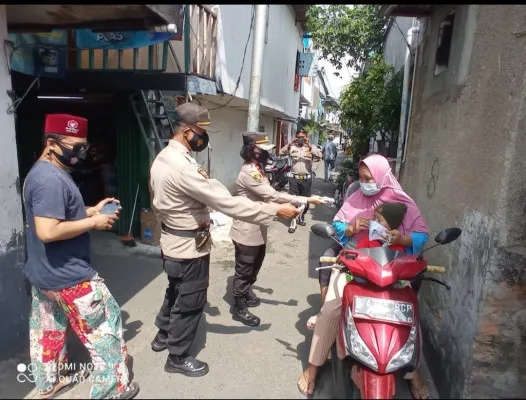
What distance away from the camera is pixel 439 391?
284cm

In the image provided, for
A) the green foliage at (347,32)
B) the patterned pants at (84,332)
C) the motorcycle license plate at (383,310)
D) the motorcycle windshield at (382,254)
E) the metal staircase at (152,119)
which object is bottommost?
A: the patterned pants at (84,332)

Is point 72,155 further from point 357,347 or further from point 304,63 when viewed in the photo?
point 304,63

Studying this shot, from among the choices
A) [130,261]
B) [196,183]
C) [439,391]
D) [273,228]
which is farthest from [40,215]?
[273,228]

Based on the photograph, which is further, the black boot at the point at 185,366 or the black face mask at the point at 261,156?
the black face mask at the point at 261,156

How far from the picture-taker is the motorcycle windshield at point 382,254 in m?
2.26

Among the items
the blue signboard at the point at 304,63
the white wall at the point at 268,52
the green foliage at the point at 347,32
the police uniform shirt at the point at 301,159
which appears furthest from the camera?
the blue signboard at the point at 304,63

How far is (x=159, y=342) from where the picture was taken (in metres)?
3.30

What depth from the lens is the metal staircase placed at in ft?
18.3

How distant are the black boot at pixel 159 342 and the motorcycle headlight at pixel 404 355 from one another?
1.98m

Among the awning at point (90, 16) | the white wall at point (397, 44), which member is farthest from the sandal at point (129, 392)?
the white wall at point (397, 44)

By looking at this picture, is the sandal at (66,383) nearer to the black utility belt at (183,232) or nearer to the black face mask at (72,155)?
the black utility belt at (183,232)

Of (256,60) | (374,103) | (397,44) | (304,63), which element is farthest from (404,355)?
(304,63)

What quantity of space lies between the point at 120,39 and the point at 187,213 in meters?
2.49

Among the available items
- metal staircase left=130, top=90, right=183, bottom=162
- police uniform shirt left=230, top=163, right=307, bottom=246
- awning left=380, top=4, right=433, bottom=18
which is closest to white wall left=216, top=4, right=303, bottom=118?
metal staircase left=130, top=90, right=183, bottom=162
